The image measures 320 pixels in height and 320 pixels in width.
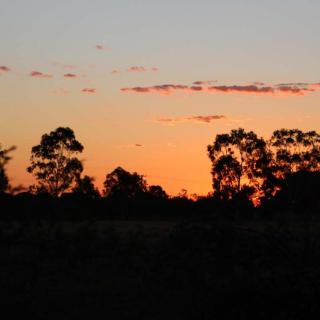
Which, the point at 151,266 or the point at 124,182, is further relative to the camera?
the point at 124,182

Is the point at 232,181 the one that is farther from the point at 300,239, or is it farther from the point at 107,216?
the point at 300,239

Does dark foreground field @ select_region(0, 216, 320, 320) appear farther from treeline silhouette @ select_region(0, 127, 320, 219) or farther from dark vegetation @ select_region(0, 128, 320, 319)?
treeline silhouette @ select_region(0, 127, 320, 219)

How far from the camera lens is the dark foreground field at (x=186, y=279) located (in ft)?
25.8

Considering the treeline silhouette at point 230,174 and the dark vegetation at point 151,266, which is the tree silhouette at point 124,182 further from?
the dark vegetation at point 151,266

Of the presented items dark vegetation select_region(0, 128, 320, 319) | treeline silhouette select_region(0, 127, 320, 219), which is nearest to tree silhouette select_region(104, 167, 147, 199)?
treeline silhouette select_region(0, 127, 320, 219)

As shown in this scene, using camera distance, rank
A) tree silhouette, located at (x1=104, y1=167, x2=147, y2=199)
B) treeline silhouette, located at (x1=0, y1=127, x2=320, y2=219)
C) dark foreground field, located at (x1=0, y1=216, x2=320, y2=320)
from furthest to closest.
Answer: tree silhouette, located at (x1=104, y1=167, x2=147, y2=199)
treeline silhouette, located at (x1=0, y1=127, x2=320, y2=219)
dark foreground field, located at (x1=0, y1=216, x2=320, y2=320)

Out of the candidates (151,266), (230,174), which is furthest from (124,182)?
(151,266)

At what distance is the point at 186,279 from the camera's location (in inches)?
333

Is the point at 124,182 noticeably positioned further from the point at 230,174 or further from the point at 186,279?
the point at 186,279

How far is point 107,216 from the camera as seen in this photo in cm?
4041

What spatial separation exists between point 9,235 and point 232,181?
60.1 metres

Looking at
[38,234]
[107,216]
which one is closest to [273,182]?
[107,216]

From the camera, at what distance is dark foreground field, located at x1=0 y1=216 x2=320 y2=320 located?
7.86 m

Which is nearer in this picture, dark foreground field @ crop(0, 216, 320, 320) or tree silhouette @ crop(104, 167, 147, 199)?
dark foreground field @ crop(0, 216, 320, 320)
